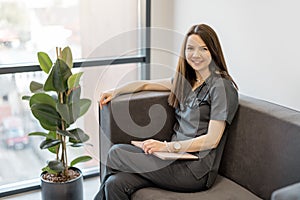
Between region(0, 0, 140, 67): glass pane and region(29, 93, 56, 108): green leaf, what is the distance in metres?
0.51

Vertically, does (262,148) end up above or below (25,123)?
above

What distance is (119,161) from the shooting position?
6.86 ft

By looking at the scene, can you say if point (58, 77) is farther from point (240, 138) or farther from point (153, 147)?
point (240, 138)

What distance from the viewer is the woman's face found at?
2062mm

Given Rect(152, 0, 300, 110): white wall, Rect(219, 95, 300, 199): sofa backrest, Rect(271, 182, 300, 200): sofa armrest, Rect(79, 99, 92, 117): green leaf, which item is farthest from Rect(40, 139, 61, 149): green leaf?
Rect(271, 182, 300, 200): sofa armrest

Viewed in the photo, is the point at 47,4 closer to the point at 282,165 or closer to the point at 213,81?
the point at 213,81

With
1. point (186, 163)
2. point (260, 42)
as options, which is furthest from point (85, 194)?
point (260, 42)

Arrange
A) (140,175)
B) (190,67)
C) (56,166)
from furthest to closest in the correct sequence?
(56,166) → (190,67) → (140,175)

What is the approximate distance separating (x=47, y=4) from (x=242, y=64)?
1306mm

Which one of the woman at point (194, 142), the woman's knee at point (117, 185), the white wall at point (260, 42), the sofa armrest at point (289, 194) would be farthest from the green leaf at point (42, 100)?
the sofa armrest at point (289, 194)

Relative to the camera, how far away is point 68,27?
9.25 feet

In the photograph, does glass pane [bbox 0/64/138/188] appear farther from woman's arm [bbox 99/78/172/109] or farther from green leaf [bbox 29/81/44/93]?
woman's arm [bbox 99/78/172/109]

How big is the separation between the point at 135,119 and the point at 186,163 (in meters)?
0.44

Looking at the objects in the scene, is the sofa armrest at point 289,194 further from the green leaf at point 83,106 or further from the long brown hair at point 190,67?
the green leaf at point 83,106
